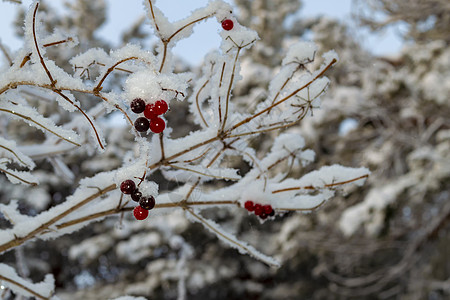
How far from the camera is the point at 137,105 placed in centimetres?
70

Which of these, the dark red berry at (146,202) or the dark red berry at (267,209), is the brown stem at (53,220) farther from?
the dark red berry at (267,209)

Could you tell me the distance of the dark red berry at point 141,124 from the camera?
2.34 ft

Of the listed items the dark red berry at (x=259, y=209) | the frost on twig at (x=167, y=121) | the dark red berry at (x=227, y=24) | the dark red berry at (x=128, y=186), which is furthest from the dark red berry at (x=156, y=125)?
the dark red berry at (x=259, y=209)

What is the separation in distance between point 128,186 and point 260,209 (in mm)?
406

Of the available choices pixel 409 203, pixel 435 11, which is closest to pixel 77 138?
pixel 409 203

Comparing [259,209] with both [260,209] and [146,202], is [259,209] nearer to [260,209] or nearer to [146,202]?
[260,209]

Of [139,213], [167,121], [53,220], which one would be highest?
[167,121]

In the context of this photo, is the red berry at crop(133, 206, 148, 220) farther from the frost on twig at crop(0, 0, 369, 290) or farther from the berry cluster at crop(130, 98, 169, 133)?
the berry cluster at crop(130, 98, 169, 133)

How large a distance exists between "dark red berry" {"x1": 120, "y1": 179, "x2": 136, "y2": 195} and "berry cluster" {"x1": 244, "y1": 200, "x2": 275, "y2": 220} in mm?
372

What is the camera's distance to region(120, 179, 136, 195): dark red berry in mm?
704

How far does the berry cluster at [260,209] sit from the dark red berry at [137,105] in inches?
16.5

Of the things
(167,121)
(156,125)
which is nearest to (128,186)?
(156,125)

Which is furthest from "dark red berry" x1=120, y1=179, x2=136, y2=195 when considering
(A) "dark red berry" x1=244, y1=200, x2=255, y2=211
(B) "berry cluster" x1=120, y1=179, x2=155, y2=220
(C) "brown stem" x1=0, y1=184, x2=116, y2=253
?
(A) "dark red berry" x1=244, y1=200, x2=255, y2=211

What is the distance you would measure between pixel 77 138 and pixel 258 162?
0.47 meters
